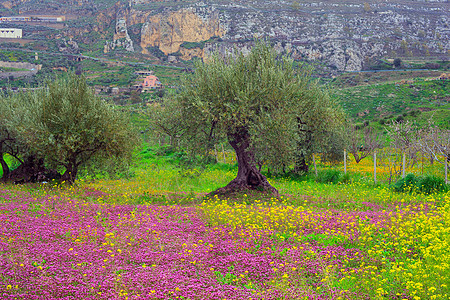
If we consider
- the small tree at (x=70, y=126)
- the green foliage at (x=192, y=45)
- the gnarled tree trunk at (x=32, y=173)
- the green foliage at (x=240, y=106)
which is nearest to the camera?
the green foliage at (x=240, y=106)

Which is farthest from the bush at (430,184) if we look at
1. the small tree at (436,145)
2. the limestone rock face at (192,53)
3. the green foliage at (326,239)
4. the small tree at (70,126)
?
the limestone rock face at (192,53)

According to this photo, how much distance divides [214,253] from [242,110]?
24.7ft

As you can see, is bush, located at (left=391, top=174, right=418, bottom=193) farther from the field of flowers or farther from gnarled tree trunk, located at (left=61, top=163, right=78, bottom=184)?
gnarled tree trunk, located at (left=61, top=163, right=78, bottom=184)

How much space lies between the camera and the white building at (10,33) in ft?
550

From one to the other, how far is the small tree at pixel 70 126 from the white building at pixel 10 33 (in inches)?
7196

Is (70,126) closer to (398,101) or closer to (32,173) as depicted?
(32,173)

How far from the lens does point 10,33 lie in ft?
A: 556

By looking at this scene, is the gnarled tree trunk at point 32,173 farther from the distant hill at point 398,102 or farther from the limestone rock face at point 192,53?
the limestone rock face at point 192,53

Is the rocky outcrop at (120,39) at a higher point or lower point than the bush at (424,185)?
higher

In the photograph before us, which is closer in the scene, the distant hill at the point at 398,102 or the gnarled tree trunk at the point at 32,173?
the gnarled tree trunk at the point at 32,173

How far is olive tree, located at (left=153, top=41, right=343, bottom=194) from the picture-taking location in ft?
49.1

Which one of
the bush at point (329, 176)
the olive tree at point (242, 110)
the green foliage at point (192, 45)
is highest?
the green foliage at point (192, 45)

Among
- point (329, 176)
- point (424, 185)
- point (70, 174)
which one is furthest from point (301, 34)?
point (70, 174)

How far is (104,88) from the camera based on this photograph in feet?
333
